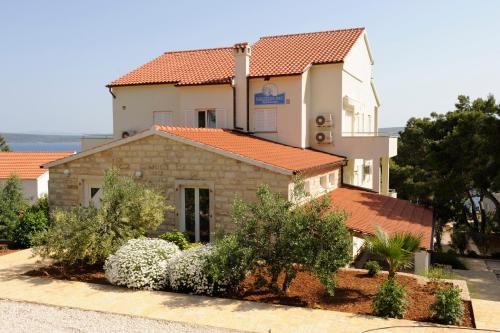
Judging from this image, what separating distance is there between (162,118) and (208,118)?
11.3 ft

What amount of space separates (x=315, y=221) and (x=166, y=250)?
4.76 m

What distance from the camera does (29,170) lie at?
34.6m

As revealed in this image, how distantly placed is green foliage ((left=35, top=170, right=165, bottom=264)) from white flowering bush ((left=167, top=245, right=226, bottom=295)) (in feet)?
8.24

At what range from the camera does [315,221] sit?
1185 centimetres

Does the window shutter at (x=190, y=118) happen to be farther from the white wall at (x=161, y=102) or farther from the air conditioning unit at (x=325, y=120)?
the air conditioning unit at (x=325, y=120)

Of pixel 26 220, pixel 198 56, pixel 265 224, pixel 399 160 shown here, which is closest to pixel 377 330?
pixel 265 224

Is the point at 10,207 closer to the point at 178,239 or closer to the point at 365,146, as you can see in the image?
the point at 178,239

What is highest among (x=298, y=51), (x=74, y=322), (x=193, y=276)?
(x=298, y=51)

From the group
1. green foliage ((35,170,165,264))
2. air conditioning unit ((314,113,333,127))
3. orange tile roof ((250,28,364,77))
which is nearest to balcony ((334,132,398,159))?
air conditioning unit ((314,113,333,127))

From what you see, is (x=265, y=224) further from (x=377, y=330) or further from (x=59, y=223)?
(x=59, y=223)

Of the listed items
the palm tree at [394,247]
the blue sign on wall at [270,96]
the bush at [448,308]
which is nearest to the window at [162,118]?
the blue sign on wall at [270,96]

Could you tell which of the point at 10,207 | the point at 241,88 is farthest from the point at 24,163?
the point at 241,88

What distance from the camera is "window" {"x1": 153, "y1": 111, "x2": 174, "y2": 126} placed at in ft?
90.2

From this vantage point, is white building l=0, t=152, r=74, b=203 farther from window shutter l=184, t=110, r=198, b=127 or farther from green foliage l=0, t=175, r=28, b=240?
window shutter l=184, t=110, r=198, b=127
